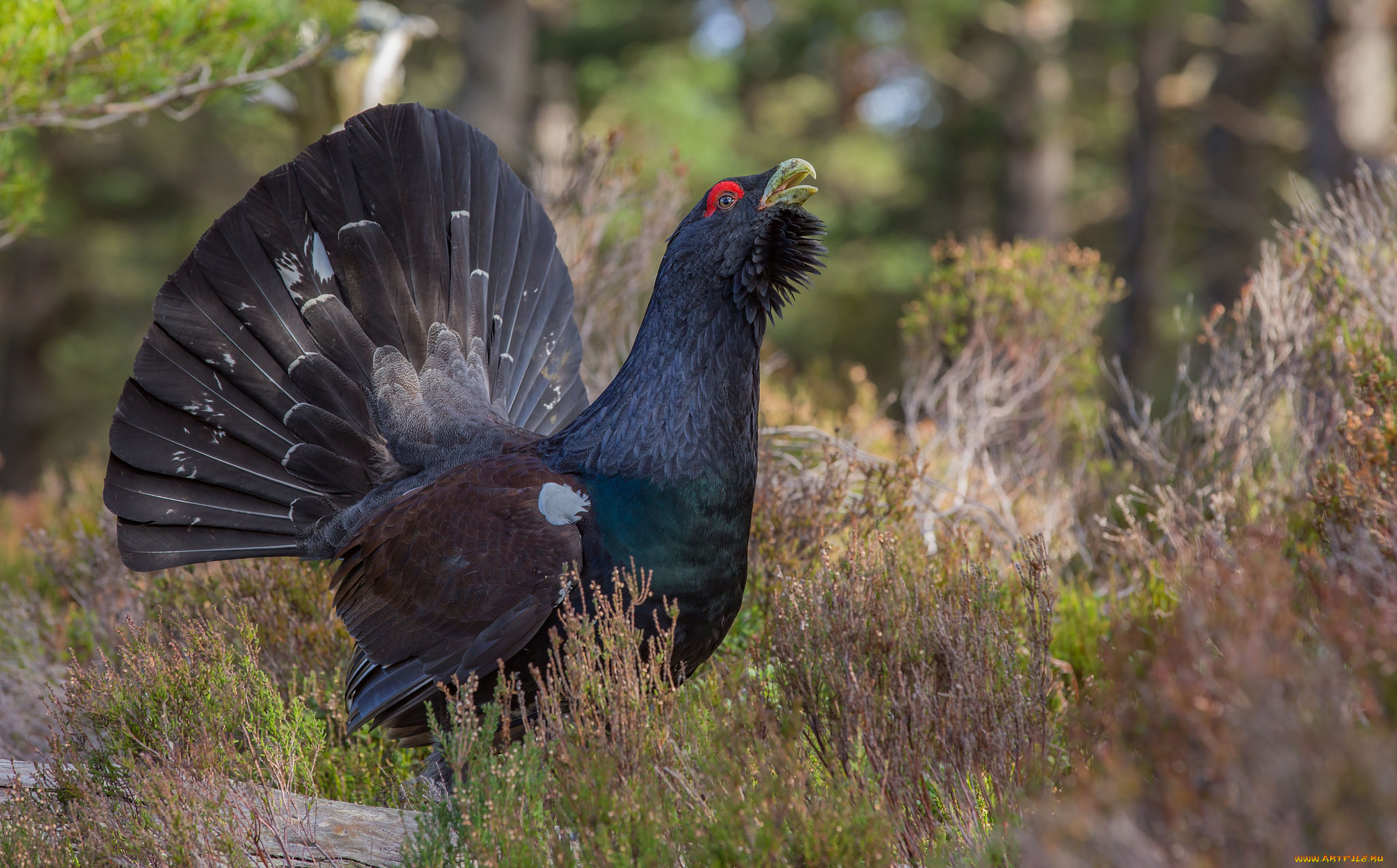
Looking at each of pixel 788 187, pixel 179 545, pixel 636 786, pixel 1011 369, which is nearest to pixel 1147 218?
pixel 1011 369

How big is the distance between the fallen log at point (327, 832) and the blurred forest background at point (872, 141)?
6.76 m

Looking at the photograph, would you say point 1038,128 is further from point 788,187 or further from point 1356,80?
point 788,187

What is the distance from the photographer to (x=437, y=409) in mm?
3928

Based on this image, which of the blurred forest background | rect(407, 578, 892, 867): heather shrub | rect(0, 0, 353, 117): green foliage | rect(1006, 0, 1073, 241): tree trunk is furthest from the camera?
rect(1006, 0, 1073, 241): tree trunk

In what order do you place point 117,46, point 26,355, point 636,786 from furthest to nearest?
point 26,355
point 117,46
point 636,786

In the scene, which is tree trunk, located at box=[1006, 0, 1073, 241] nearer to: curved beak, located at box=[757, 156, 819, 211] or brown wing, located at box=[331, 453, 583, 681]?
curved beak, located at box=[757, 156, 819, 211]

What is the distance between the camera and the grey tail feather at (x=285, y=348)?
3768 mm

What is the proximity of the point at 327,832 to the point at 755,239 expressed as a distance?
221 cm

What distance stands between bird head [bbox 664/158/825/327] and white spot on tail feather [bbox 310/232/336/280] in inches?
59.6

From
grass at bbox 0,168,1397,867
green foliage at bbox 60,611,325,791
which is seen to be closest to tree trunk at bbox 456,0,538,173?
grass at bbox 0,168,1397,867

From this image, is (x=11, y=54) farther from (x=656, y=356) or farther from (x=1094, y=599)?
(x=1094, y=599)

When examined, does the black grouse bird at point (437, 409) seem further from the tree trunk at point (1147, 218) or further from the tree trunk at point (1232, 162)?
the tree trunk at point (1232, 162)

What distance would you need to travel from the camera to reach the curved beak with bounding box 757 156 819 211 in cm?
310

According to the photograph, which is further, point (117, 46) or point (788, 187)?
point (117, 46)
